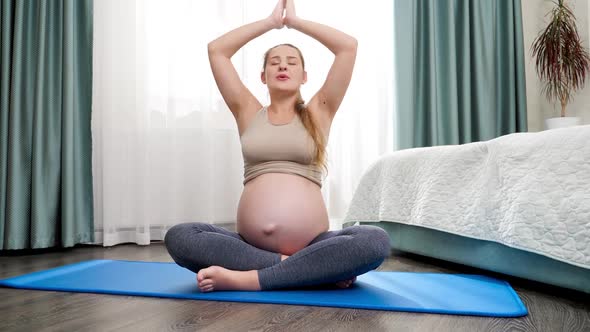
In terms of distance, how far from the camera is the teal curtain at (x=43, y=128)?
2389 millimetres

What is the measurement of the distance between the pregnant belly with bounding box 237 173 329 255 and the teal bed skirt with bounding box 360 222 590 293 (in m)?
0.57

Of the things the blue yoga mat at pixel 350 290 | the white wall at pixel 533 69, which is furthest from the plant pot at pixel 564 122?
the blue yoga mat at pixel 350 290

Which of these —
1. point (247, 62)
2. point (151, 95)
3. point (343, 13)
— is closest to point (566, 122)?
point (343, 13)

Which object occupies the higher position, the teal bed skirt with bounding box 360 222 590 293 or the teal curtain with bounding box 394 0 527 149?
the teal curtain with bounding box 394 0 527 149

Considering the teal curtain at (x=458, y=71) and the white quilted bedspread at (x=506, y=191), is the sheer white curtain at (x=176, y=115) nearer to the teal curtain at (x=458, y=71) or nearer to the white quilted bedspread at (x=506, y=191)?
the teal curtain at (x=458, y=71)

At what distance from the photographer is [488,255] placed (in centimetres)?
163

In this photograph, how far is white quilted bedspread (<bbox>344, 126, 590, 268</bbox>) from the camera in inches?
51.0

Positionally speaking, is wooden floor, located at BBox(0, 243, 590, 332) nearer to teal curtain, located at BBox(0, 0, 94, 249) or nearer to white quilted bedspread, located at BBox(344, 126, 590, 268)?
white quilted bedspread, located at BBox(344, 126, 590, 268)

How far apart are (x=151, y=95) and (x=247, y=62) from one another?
1.98ft

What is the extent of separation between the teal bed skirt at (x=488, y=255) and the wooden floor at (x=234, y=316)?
0.06 metres

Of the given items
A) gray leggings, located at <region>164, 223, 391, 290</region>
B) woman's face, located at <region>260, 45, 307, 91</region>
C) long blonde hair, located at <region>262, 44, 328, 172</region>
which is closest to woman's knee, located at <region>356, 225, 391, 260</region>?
gray leggings, located at <region>164, 223, 391, 290</region>

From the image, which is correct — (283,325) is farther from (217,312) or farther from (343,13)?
(343,13)

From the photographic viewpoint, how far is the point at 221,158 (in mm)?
2941

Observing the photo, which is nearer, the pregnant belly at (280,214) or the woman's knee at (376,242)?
the woman's knee at (376,242)
